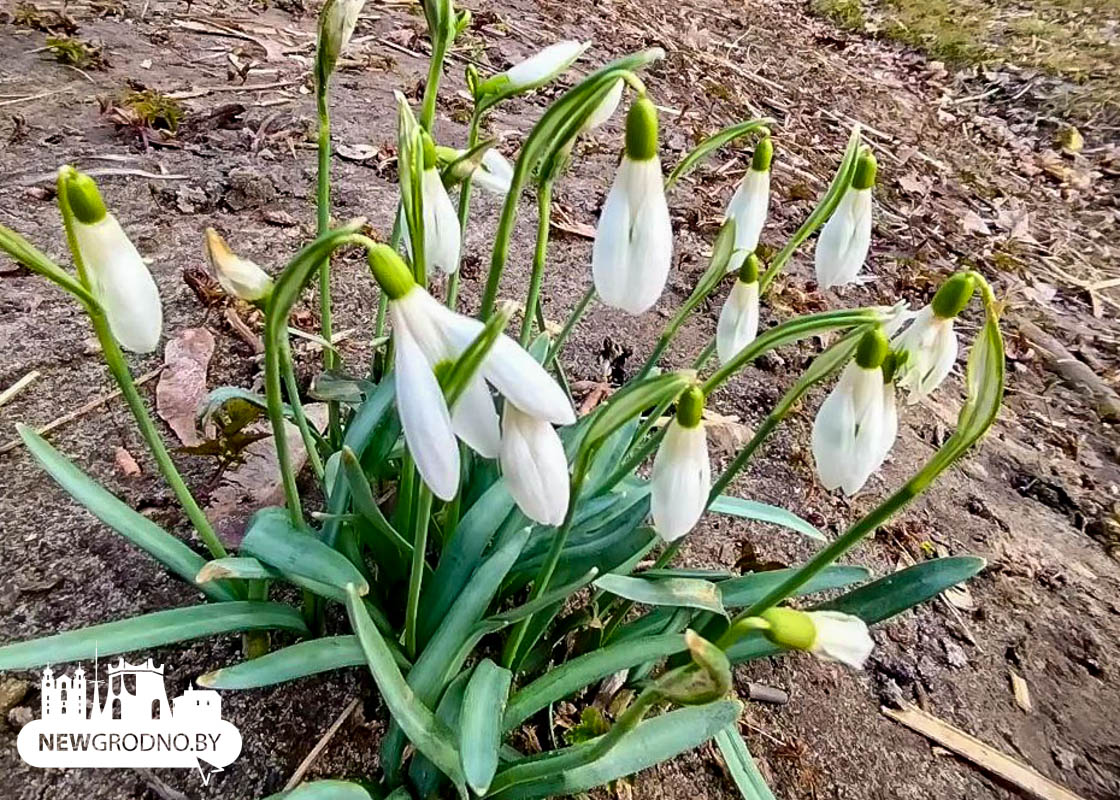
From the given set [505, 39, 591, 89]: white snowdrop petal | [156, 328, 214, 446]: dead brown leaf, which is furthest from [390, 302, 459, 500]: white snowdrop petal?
[156, 328, 214, 446]: dead brown leaf

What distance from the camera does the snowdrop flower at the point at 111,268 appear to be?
751 mm

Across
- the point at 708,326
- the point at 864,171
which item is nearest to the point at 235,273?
the point at 864,171

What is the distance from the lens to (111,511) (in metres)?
1.06

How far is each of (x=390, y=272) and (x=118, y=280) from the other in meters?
0.28

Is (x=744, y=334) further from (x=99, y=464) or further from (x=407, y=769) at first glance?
(x=99, y=464)

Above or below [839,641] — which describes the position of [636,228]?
above

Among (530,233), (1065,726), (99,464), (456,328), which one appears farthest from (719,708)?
(530,233)

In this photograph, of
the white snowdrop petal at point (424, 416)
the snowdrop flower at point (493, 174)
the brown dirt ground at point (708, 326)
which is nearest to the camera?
the white snowdrop petal at point (424, 416)

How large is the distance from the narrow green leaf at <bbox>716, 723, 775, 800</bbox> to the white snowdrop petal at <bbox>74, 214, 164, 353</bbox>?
80 cm

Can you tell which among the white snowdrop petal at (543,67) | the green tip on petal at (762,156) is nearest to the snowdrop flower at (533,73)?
the white snowdrop petal at (543,67)

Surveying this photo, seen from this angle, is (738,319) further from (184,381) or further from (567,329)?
(184,381)

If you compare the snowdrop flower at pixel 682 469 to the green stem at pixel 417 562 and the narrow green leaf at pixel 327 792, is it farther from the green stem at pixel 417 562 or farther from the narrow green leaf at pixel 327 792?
the narrow green leaf at pixel 327 792

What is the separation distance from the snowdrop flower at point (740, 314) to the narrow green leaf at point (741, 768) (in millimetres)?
469

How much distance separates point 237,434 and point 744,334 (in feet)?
2.57
